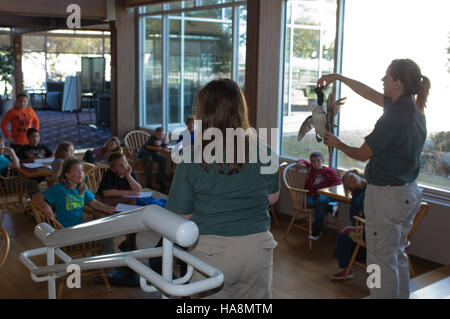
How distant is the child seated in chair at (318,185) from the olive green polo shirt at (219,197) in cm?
362

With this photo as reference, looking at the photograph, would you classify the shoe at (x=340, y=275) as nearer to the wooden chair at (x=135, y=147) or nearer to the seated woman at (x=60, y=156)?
the seated woman at (x=60, y=156)

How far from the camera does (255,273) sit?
6.24 ft

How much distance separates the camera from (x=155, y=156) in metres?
8.22

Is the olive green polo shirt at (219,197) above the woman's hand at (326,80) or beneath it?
beneath

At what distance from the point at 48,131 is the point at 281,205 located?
8849 mm

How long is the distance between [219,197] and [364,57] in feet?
14.1

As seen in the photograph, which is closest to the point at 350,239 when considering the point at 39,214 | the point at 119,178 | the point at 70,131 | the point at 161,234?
the point at 119,178

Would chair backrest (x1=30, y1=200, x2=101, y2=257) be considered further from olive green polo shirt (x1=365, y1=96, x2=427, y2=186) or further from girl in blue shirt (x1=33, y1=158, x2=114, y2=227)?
olive green polo shirt (x1=365, y1=96, x2=427, y2=186)

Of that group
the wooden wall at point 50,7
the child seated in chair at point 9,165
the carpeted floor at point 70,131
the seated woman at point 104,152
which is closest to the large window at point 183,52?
the wooden wall at point 50,7

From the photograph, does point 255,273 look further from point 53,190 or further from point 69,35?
point 69,35

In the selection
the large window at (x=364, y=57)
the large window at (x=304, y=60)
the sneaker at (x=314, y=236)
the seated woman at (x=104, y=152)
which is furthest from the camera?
the seated woman at (x=104, y=152)

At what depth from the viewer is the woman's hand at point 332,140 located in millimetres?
2936

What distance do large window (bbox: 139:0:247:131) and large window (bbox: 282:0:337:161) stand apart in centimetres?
115

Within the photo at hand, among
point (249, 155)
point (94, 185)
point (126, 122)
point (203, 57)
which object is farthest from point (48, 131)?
point (249, 155)
